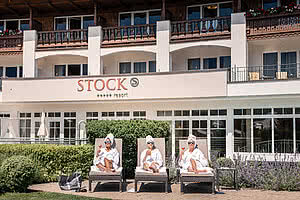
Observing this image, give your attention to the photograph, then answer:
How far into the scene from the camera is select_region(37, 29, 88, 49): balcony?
24.1m

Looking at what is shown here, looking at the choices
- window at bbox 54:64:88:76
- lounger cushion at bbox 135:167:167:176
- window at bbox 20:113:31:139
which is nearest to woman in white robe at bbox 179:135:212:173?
lounger cushion at bbox 135:167:167:176

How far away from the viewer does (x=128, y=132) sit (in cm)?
1430

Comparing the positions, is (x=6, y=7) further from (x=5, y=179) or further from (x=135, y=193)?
(x=135, y=193)

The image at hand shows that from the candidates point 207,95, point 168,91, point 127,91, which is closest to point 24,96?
point 127,91

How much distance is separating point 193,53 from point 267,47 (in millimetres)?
4154

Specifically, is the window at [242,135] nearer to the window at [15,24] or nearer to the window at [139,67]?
the window at [139,67]

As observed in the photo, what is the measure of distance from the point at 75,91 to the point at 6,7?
8.70 meters

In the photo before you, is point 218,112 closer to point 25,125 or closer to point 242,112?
point 242,112

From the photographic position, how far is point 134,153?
14.2m

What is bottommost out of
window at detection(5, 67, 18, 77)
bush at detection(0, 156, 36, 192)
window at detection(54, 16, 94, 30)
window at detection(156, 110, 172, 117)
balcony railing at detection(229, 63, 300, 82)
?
bush at detection(0, 156, 36, 192)

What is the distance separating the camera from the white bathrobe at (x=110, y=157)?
41.4 ft

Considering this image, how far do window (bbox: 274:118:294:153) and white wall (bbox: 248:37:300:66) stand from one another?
4.29 meters

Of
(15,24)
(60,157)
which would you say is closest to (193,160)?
(60,157)

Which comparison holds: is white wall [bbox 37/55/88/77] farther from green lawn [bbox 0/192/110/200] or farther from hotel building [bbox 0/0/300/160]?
green lawn [bbox 0/192/110/200]
